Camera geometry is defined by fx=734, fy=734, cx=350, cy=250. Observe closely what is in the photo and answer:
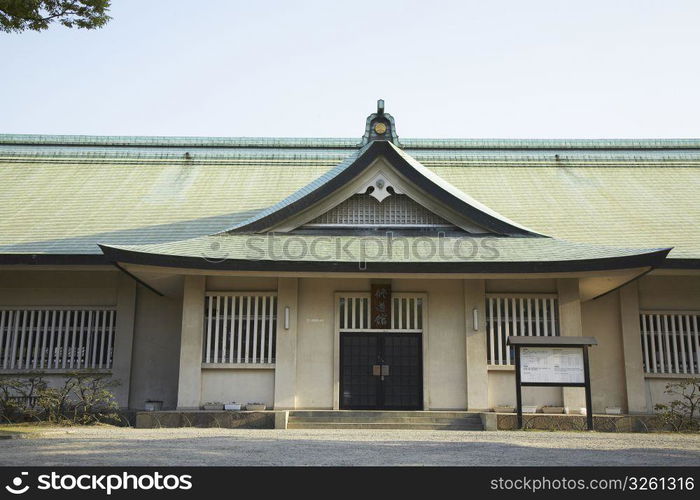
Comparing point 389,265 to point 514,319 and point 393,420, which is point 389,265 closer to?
point 393,420

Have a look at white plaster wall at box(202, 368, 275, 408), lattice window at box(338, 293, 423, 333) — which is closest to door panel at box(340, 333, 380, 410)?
lattice window at box(338, 293, 423, 333)

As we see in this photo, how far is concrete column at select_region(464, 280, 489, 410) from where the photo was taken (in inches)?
653

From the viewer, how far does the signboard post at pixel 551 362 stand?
48.3 feet

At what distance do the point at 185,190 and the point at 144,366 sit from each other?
18.9 ft

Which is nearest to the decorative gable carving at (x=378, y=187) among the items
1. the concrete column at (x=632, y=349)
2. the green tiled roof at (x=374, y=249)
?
the green tiled roof at (x=374, y=249)

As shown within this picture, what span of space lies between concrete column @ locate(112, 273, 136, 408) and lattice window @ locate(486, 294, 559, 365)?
8.71 metres

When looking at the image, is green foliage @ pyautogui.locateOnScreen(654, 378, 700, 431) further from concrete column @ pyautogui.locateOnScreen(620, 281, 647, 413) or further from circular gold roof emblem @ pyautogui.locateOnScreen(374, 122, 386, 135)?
circular gold roof emblem @ pyautogui.locateOnScreen(374, 122, 386, 135)

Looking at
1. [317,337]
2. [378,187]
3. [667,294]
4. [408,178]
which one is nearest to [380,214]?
[378,187]

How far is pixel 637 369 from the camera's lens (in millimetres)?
17688
